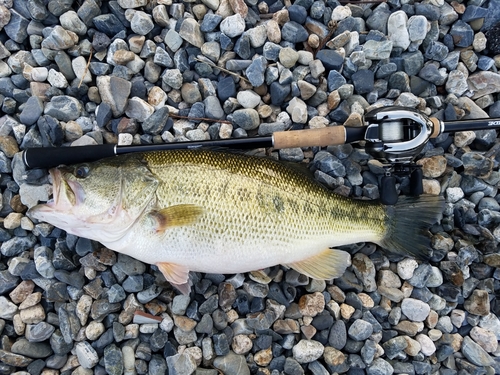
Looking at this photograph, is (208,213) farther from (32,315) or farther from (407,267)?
(407,267)

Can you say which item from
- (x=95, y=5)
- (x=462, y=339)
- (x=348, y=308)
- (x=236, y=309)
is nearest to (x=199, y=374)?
(x=236, y=309)

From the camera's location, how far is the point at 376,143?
7.66 ft

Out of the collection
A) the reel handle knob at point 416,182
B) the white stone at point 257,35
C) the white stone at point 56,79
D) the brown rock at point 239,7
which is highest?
the brown rock at point 239,7

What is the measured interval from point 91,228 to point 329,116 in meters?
1.77

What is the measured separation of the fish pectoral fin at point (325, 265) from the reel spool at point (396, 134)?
20.9 inches

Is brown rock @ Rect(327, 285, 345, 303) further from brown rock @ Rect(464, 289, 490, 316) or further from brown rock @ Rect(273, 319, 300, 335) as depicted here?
brown rock @ Rect(464, 289, 490, 316)

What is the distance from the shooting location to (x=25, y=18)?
2.60 meters

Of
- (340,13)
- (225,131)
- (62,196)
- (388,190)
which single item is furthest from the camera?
(340,13)

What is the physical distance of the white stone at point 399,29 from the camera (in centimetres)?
272

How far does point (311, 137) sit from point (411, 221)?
0.89 metres

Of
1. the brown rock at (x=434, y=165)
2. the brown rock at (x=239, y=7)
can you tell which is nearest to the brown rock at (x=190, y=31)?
the brown rock at (x=239, y=7)

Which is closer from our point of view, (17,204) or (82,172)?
(82,172)

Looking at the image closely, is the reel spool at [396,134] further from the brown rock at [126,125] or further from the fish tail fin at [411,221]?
the brown rock at [126,125]

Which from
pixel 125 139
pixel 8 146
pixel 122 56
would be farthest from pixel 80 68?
pixel 8 146
